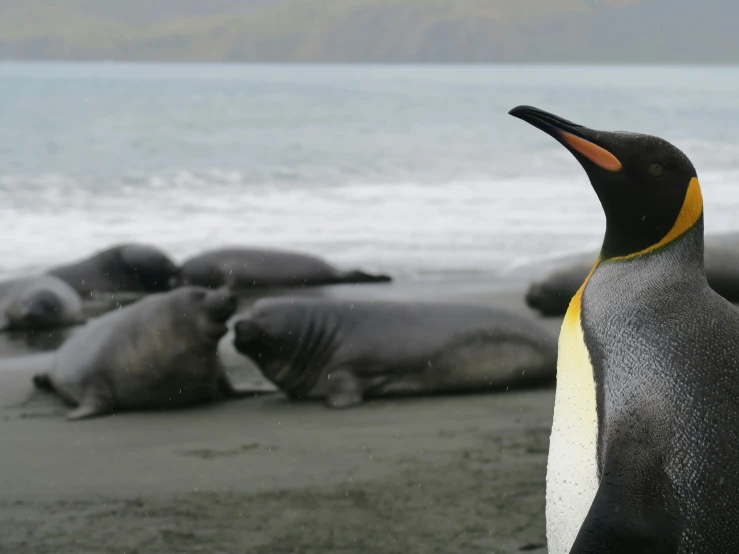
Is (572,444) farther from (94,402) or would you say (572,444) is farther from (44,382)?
(44,382)

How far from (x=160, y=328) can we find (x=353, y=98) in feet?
139

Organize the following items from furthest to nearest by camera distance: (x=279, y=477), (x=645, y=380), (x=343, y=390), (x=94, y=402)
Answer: (x=343, y=390), (x=94, y=402), (x=279, y=477), (x=645, y=380)

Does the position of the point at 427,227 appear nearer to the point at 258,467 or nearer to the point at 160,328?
the point at 160,328

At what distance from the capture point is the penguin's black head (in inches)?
81.4

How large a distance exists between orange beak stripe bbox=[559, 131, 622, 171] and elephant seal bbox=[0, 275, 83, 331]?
5040mm

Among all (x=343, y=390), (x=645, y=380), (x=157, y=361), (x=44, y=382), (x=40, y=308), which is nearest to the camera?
(x=645, y=380)

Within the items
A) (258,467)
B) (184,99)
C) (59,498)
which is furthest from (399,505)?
(184,99)

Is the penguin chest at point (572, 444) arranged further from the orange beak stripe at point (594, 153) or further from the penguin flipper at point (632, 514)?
the orange beak stripe at point (594, 153)

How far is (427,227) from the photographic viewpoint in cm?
1197

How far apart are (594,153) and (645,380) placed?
479 millimetres

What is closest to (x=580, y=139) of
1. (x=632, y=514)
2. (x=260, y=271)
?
(x=632, y=514)

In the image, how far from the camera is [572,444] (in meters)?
2.14

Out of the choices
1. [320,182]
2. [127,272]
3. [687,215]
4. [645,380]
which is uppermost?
[687,215]

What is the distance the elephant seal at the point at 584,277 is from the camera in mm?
6766
